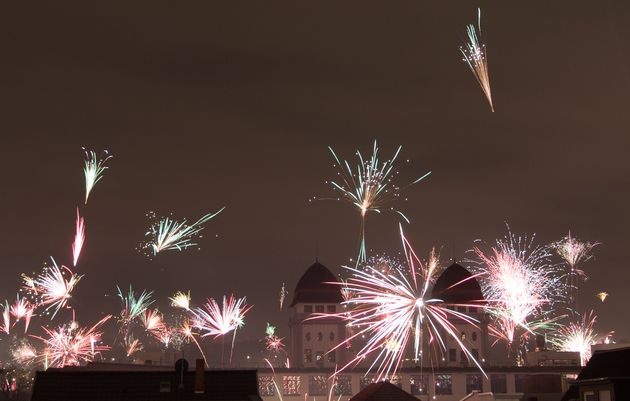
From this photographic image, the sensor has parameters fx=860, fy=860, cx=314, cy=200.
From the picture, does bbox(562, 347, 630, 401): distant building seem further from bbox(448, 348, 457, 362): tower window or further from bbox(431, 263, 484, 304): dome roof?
A: bbox(431, 263, 484, 304): dome roof

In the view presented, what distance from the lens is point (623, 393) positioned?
141ft

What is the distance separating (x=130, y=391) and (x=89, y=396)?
6.50 ft

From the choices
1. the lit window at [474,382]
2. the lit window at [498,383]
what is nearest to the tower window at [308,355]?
the lit window at [474,382]

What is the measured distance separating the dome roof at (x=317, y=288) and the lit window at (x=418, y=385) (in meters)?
17.6

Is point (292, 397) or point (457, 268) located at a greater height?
point (457, 268)

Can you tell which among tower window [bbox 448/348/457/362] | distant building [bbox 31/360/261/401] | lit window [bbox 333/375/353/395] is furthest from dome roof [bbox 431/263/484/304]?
distant building [bbox 31/360/261/401]

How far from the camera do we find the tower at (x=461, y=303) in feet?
363

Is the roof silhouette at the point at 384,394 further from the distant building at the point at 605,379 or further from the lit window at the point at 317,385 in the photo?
the lit window at the point at 317,385

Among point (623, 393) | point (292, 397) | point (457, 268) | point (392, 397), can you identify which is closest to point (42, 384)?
point (392, 397)

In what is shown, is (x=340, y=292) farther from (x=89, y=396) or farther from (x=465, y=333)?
(x=89, y=396)

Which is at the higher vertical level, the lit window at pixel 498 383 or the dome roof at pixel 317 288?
the dome roof at pixel 317 288

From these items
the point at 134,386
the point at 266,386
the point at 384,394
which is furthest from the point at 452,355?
the point at 134,386

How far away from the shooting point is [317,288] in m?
110

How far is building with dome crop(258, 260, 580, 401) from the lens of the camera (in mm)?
94875
